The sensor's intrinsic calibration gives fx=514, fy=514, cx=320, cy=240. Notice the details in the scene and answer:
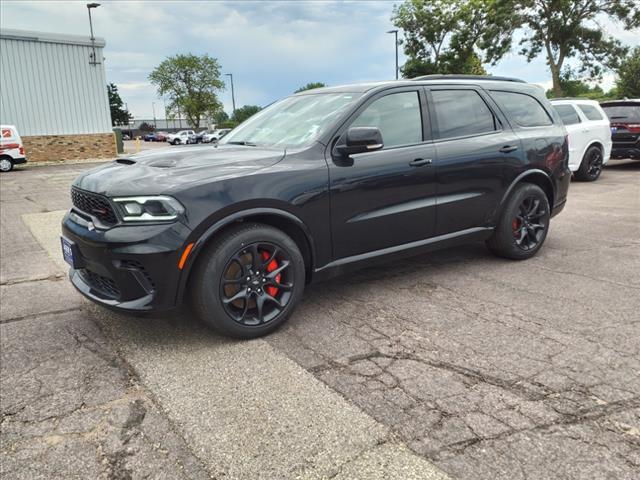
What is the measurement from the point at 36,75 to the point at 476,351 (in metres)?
24.4

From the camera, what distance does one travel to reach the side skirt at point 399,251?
3.75 metres

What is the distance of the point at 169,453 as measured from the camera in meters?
2.25

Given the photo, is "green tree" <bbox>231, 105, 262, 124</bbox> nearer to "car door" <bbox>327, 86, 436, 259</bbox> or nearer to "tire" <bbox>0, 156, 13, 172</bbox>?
"tire" <bbox>0, 156, 13, 172</bbox>

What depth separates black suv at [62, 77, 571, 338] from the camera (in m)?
3.07

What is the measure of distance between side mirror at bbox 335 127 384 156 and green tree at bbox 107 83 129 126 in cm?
8280

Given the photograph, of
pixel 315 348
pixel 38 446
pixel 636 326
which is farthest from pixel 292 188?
pixel 636 326

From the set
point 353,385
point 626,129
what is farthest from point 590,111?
point 353,385

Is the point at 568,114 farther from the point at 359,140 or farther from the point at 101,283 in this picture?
the point at 101,283

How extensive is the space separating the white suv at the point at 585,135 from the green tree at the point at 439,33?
25898 millimetres

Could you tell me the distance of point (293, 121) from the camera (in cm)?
419

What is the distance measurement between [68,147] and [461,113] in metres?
23.1

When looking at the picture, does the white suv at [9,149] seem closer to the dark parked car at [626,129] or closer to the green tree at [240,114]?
the dark parked car at [626,129]

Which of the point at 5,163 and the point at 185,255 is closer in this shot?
the point at 185,255

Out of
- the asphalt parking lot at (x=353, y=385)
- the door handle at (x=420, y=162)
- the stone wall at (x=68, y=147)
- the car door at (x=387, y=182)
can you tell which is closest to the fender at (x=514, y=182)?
the asphalt parking lot at (x=353, y=385)
